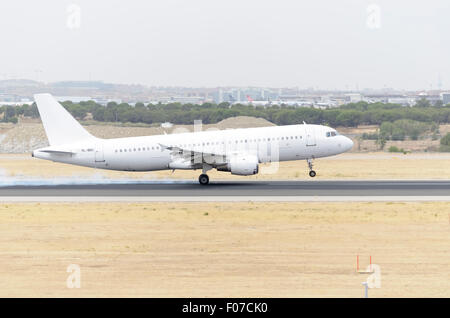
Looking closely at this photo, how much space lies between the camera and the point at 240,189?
145ft

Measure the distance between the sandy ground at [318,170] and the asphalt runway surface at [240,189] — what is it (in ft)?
16.6

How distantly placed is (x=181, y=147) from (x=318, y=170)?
729 inches

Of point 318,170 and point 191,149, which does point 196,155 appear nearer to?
point 191,149

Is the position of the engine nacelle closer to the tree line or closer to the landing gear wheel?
the landing gear wheel

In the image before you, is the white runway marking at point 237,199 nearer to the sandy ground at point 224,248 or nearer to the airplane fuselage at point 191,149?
the sandy ground at point 224,248

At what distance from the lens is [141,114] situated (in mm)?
124188

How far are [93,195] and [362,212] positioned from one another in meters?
16.9

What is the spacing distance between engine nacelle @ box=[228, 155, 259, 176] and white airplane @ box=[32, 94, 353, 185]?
0.32 meters

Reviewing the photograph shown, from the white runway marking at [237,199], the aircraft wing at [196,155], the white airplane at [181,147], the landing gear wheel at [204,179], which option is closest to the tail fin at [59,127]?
the white airplane at [181,147]

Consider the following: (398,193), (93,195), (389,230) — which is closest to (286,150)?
(398,193)

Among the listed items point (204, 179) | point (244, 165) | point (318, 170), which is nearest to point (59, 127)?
point (204, 179)

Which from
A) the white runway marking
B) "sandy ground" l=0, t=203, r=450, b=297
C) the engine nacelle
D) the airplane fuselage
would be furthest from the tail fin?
the engine nacelle

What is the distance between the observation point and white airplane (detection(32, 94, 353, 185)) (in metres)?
46.2
